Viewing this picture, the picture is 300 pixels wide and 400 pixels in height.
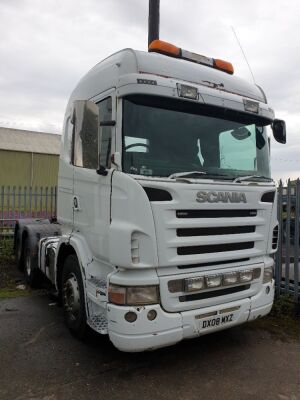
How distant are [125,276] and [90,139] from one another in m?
1.32

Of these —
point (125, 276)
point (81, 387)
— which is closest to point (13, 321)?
point (81, 387)

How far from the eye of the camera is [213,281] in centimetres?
375

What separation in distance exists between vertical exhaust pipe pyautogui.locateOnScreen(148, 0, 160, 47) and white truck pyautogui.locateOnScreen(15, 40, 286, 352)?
3.35 meters

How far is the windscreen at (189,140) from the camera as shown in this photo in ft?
11.8

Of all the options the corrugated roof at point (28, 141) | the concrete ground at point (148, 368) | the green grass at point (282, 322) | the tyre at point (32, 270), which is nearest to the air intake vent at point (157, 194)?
the concrete ground at point (148, 368)

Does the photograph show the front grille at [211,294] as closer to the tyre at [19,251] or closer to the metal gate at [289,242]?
the metal gate at [289,242]

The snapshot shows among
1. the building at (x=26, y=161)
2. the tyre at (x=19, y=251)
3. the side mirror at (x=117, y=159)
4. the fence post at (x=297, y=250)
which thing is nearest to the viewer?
the side mirror at (x=117, y=159)

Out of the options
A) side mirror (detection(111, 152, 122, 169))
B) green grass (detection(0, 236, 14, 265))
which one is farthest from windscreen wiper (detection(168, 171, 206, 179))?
green grass (detection(0, 236, 14, 265))

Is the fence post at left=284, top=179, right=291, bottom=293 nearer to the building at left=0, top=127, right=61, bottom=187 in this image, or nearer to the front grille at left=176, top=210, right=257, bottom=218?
the front grille at left=176, top=210, right=257, bottom=218

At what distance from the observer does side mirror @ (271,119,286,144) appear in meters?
4.69

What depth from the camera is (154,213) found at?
338 cm

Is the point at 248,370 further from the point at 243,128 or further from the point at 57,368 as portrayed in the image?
the point at 243,128

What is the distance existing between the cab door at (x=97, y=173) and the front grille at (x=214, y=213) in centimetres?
73

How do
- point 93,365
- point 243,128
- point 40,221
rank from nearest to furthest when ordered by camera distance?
point 93,365
point 243,128
point 40,221
